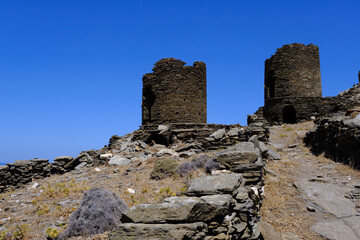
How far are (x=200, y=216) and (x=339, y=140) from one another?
8779 mm

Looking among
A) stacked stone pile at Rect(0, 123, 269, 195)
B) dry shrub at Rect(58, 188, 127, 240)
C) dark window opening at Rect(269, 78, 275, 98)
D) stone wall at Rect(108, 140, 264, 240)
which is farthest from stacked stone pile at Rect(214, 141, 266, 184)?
dark window opening at Rect(269, 78, 275, 98)

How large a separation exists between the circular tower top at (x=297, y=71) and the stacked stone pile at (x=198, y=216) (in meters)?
21.2

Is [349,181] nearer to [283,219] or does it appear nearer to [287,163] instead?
[287,163]

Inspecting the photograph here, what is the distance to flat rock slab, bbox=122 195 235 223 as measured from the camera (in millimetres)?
3043

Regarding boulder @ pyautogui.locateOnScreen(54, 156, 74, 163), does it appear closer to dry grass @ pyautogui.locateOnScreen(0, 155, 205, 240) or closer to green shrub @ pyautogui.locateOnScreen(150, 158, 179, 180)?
dry grass @ pyautogui.locateOnScreen(0, 155, 205, 240)

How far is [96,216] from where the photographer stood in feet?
14.2

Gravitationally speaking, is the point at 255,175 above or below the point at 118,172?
above

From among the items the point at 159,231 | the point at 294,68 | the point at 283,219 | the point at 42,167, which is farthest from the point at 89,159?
the point at 294,68

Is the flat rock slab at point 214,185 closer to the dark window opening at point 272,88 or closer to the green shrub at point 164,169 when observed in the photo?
the green shrub at point 164,169

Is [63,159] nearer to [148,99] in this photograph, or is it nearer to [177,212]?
[148,99]

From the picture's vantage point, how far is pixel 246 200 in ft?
13.8

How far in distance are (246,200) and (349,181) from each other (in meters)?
5.09

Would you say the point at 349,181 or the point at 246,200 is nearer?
the point at 246,200

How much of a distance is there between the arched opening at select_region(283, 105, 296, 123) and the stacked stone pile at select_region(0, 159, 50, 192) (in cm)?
1959
